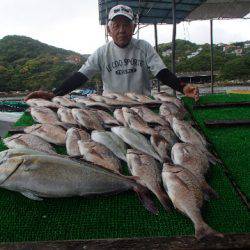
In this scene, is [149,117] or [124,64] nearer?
[149,117]

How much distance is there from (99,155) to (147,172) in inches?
15.4

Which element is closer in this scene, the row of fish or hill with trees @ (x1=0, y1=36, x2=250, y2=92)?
the row of fish

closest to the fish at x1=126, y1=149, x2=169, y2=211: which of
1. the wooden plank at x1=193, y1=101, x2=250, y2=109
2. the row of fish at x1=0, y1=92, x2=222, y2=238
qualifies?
the row of fish at x1=0, y1=92, x2=222, y2=238

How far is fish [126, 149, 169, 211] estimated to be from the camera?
6.28 ft

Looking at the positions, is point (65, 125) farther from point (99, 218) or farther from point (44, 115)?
point (99, 218)

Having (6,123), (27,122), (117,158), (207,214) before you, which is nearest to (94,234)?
(207,214)

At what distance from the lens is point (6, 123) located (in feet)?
33.4

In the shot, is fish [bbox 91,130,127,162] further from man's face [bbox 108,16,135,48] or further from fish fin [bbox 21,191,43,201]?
man's face [bbox 108,16,135,48]

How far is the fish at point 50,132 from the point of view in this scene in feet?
9.15

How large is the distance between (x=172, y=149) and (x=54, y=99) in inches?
82.5

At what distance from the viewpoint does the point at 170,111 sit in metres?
3.61

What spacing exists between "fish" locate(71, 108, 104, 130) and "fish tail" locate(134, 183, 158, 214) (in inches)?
49.1

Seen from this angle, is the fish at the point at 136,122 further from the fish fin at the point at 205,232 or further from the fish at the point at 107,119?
the fish fin at the point at 205,232

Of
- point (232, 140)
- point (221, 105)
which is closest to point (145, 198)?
point (232, 140)
